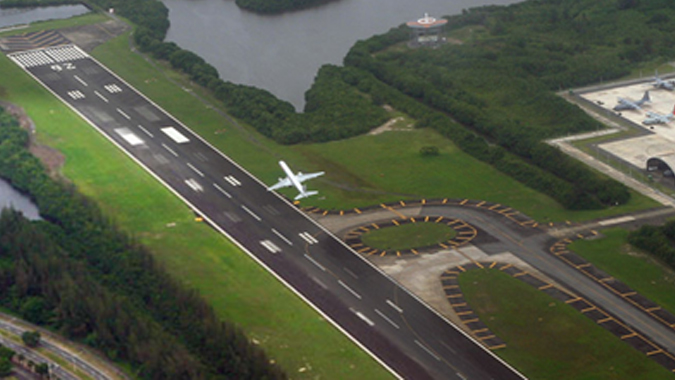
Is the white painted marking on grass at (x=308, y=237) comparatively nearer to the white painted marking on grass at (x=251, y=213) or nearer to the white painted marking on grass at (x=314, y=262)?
the white painted marking on grass at (x=314, y=262)

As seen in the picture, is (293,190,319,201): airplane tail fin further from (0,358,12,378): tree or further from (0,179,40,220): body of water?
(0,358,12,378): tree

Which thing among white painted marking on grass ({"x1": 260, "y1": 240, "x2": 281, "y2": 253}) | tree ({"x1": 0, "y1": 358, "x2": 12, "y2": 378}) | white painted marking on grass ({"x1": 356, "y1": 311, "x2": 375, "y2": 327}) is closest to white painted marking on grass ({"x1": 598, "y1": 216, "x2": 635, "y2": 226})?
white painted marking on grass ({"x1": 356, "y1": 311, "x2": 375, "y2": 327})

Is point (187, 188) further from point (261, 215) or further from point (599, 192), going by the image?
point (599, 192)

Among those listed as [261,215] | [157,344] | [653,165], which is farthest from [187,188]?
[653,165]

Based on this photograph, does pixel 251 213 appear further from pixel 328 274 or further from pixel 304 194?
pixel 328 274

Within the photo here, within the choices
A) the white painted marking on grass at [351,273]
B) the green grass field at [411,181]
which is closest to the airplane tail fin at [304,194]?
the green grass field at [411,181]

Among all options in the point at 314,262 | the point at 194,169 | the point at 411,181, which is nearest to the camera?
the point at 314,262

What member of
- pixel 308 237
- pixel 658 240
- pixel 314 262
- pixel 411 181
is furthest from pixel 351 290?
pixel 658 240
